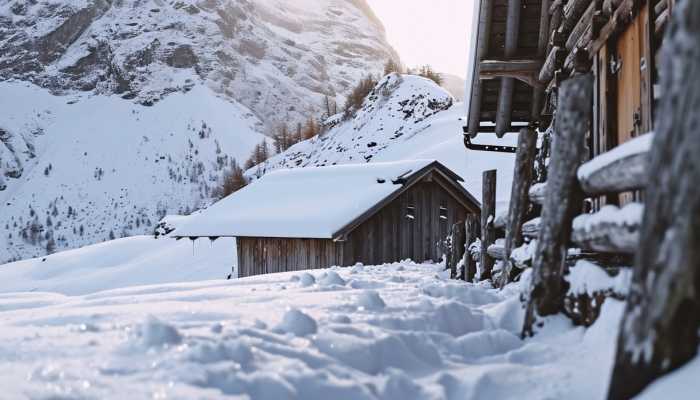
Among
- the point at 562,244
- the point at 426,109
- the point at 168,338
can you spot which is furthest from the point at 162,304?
the point at 426,109

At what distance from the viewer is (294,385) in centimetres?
221

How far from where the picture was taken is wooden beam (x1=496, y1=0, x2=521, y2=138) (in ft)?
28.0

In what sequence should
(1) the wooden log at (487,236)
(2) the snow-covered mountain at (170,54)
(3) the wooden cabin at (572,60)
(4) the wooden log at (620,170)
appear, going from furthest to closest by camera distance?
(2) the snow-covered mountain at (170,54), (1) the wooden log at (487,236), (3) the wooden cabin at (572,60), (4) the wooden log at (620,170)

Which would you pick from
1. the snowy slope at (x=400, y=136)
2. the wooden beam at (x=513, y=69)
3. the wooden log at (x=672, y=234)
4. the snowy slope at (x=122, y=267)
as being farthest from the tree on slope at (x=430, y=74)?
the wooden log at (x=672, y=234)

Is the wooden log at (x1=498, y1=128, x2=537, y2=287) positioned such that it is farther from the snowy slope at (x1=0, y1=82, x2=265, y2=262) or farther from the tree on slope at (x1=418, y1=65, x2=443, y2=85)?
the snowy slope at (x1=0, y1=82, x2=265, y2=262)

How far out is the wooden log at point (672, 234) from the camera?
4.95 feet

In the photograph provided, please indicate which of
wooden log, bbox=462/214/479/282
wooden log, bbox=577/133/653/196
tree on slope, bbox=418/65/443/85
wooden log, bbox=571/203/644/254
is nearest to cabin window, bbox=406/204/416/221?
wooden log, bbox=462/214/479/282

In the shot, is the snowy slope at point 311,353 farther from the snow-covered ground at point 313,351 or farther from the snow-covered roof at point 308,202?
the snow-covered roof at point 308,202

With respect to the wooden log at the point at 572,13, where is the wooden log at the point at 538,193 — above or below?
below

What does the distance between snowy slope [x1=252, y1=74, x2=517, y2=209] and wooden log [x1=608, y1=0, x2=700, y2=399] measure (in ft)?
86.7

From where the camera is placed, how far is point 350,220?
547 inches

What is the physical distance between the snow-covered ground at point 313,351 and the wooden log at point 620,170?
17.9 inches

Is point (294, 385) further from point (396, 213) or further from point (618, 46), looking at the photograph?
point (396, 213)

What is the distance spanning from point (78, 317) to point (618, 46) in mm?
5289
